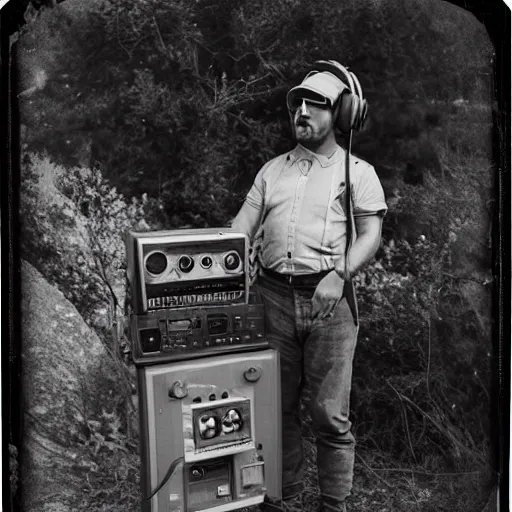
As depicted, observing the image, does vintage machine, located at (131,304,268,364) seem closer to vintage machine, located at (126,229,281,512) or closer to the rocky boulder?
vintage machine, located at (126,229,281,512)

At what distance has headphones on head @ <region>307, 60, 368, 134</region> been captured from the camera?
3.73m

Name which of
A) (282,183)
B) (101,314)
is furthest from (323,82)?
(101,314)

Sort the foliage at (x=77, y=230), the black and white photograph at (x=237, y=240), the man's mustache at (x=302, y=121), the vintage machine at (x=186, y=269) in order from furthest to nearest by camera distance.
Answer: the man's mustache at (x=302, y=121) < the foliage at (x=77, y=230) < the black and white photograph at (x=237, y=240) < the vintage machine at (x=186, y=269)

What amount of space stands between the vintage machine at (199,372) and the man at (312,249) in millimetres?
305

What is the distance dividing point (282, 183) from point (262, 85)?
0.50 m

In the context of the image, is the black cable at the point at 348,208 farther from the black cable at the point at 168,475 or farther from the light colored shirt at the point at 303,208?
the black cable at the point at 168,475

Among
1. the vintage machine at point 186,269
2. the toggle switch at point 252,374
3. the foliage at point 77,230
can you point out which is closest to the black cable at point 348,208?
the vintage machine at point 186,269

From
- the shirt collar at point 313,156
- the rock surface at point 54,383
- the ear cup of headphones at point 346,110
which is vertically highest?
the ear cup of headphones at point 346,110

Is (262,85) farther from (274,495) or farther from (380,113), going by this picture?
(274,495)

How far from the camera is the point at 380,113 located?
151 inches

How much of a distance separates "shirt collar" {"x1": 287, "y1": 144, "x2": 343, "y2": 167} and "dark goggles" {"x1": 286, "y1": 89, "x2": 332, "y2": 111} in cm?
21

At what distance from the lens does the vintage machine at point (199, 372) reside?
10.8 feet

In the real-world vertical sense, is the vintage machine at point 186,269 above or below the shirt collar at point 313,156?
below

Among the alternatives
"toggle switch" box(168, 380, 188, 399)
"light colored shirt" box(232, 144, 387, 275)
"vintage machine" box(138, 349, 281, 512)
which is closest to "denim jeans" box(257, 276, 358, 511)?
"light colored shirt" box(232, 144, 387, 275)
